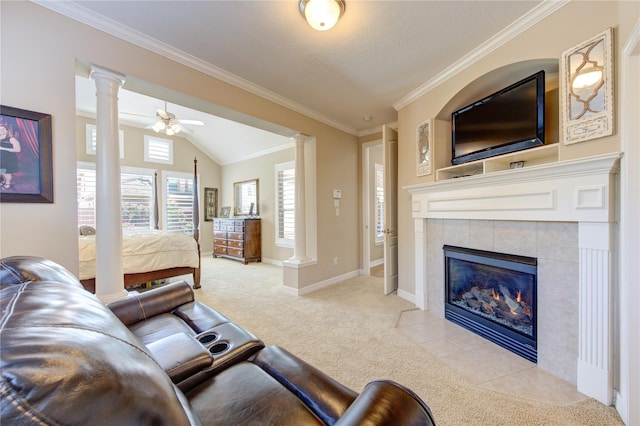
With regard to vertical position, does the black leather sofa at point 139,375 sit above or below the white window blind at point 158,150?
below

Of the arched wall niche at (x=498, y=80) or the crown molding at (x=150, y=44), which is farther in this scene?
the arched wall niche at (x=498, y=80)

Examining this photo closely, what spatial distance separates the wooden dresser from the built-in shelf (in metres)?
4.37

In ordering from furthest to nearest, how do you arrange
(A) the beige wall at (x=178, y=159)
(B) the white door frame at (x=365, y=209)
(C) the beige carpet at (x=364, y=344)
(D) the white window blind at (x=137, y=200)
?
(D) the white window blind at (x=137, y=200), (A) the beige wall at (x=178, y=159), (B) the white door frame at (x=365, y=209), (C) the beige carpet at (x=364, y=344)

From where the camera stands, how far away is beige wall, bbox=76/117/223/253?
5.11 meters

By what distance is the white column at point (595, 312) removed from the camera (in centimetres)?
151

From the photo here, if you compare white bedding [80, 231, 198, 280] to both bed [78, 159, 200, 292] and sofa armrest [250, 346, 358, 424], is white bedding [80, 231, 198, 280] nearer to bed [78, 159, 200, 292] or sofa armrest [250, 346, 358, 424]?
bed [78, 159, 200, 292]

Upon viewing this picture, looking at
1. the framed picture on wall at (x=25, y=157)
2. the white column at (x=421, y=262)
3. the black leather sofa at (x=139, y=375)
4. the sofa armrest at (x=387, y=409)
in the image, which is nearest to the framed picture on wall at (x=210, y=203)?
the framed picture on wall at (x=25, y=157)

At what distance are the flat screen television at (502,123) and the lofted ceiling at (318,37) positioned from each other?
1.43 ft

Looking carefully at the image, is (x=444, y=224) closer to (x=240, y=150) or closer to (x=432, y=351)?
(x=432, y=351)

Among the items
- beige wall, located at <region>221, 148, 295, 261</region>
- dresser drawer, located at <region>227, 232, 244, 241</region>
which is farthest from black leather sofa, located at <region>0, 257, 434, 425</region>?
dresser drawer, located at <region>227, 232, 244, 241</region>

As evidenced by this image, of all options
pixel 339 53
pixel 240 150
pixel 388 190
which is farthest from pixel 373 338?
pixel 240 150

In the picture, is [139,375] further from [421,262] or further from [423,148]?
[423,148]

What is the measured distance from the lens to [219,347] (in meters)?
1.24

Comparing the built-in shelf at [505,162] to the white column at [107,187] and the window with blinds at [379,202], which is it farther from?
the white column at [107,187]
